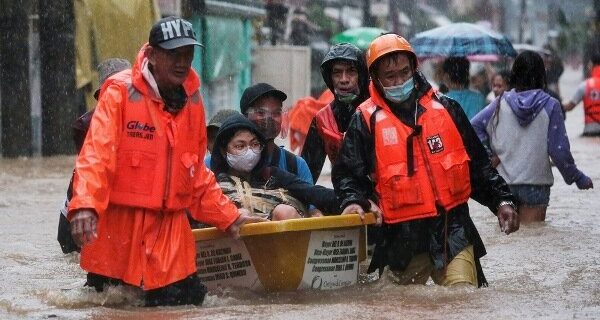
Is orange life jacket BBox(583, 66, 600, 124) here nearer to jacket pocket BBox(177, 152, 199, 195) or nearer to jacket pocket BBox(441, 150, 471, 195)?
jacket pocket BBox(441, 150, 471, 195)

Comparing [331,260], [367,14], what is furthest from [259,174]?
[367,14]

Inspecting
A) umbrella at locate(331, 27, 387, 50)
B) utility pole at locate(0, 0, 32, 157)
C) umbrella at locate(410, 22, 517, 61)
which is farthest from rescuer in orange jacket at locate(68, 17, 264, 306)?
umbrella at locate(331, 27, 387, 50)

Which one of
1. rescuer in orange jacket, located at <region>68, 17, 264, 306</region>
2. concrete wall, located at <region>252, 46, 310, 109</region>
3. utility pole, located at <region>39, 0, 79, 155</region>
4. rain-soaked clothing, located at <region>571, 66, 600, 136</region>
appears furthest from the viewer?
concrete wall, located at <region>252, 46, 310, 109</region>

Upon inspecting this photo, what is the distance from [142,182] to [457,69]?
343 inches

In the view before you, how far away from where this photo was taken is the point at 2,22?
19469 mm

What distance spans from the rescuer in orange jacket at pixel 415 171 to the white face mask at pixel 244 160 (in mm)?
597

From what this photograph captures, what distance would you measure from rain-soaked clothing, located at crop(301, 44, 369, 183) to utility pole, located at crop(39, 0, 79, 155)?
427 inches

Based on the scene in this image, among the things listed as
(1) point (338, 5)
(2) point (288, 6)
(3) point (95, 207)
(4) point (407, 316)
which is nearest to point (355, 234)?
(4) point (407, 316)

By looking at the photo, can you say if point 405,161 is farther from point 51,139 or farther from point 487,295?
point 51,139

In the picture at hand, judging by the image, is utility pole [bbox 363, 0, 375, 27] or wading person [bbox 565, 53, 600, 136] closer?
wading person [bbox 565, 53, 600, 136]

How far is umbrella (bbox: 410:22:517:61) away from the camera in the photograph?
17.0m

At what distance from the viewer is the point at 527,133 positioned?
11469 millimetres

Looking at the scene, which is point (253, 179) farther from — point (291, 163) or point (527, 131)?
point (527, 131)

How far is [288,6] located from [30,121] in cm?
1454
